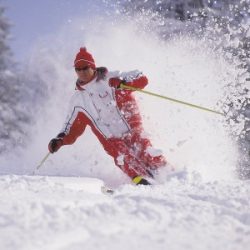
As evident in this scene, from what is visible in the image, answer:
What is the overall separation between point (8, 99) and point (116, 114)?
45.8ft

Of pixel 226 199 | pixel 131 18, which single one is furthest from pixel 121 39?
pixel 226 199

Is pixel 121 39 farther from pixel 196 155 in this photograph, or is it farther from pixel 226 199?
pixel 226 199

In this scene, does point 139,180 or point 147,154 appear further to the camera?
point 147,154

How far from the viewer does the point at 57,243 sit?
218cm

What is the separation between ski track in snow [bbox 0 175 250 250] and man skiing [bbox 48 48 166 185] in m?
2.37

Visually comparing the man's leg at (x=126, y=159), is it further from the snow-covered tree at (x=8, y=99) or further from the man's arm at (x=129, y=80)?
the snow-covered tree at (x=8, y=99)

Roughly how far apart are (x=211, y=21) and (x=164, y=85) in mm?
4734

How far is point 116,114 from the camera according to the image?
20.5ft

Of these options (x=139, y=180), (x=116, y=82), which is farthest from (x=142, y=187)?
(x=116, y=82)

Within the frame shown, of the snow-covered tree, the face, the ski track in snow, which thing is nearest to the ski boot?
the face

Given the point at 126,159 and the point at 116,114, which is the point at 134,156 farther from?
the point at 116,114

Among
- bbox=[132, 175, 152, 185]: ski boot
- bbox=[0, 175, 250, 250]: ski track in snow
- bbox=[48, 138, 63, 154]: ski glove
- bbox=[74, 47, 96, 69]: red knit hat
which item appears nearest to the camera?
bbox=[0, 175, 250, 250]: ski track in snow

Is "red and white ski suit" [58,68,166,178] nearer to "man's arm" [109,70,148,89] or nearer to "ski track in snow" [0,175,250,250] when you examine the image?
"man's arm" [109,70,148,89]

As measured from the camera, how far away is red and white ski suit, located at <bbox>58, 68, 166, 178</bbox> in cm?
591
